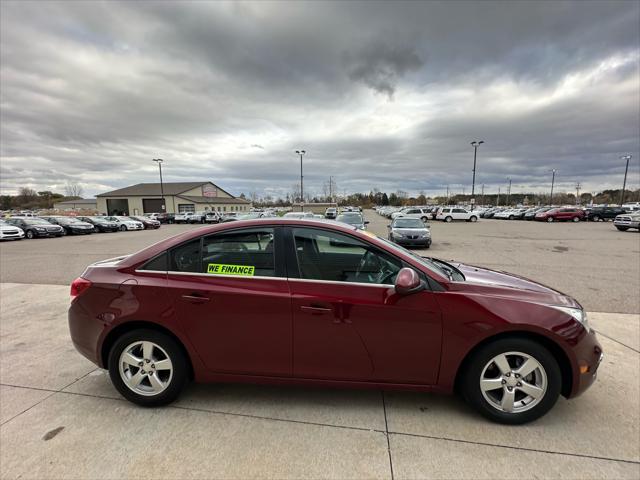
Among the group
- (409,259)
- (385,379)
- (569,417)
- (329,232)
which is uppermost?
(329,232)

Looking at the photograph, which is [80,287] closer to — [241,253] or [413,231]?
[241,253]

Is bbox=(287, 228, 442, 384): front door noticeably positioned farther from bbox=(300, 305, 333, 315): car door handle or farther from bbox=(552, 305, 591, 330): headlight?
bbox=(552, 305, 591, 330): headlight

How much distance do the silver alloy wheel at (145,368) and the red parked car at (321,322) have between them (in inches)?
0.4

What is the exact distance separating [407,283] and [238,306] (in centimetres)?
137

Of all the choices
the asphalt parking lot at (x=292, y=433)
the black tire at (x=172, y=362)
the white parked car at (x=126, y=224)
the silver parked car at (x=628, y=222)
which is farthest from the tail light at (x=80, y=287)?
the white parked car at (x=126, y=224)

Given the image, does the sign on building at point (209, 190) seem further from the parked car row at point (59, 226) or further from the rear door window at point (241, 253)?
the rear door window at point (241, 253)

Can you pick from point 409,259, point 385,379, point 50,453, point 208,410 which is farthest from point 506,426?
point 50,453

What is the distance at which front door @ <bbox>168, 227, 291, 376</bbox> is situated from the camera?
100 inches

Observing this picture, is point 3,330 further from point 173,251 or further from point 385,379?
point 385,379

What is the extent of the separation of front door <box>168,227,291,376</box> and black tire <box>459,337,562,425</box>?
58.4 inches

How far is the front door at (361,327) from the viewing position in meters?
2.45

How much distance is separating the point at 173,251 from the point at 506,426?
3.16 meters

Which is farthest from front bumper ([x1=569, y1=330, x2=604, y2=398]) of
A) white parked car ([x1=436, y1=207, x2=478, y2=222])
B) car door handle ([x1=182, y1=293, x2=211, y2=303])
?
white parked car ([x1=436, y1=207, x2=478, y2=222])

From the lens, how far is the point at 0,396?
9.56 feet
